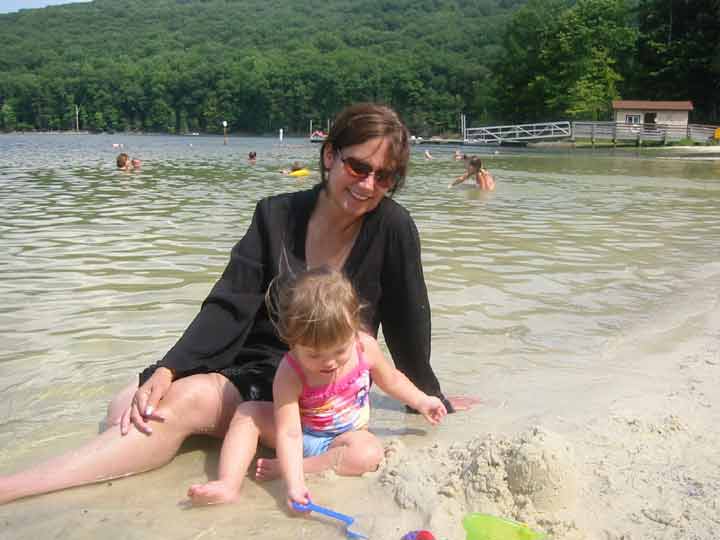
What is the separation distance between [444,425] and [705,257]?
16.8ft

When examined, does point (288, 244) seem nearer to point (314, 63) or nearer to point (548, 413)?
point (548, 413)

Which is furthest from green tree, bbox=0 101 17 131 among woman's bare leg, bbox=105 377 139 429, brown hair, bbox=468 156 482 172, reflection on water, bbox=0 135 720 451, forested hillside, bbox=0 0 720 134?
woman's bare leg, bbox=105 377 139 429

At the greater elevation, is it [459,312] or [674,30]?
[674,30]

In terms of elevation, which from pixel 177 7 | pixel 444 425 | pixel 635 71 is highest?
pixel 177 7

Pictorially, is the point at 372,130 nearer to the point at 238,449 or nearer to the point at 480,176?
the point at 238,449

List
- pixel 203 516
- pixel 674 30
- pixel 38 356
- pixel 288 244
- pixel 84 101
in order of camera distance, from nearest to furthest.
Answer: pixel 203 516
pixel 288 244
pixel 38 356
pixel 674 30
pixel 84 101

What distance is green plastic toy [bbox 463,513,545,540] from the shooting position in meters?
2.09

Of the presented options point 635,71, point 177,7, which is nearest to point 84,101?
point 177,7

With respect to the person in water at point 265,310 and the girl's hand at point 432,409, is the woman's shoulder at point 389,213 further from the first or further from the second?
the girl's hand at point 432,409

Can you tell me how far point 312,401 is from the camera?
8.54 feet

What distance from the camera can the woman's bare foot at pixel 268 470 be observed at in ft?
8.38

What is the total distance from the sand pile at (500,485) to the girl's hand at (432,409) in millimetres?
368

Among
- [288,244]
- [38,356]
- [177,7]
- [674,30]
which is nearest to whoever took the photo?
[288,244]

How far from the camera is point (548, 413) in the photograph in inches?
124
